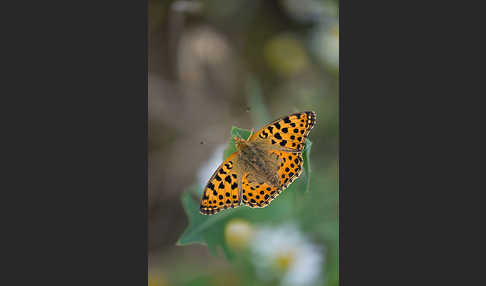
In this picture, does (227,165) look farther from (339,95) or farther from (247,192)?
(339,95)

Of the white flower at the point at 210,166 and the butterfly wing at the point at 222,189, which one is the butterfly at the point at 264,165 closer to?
the butterfly wing at the point at 222,189

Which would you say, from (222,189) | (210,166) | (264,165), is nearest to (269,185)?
(264,165)

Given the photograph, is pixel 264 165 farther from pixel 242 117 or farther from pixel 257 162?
pixel 242 117

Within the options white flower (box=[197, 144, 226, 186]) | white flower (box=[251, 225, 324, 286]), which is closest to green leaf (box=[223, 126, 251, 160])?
white flower (box=[197, 144, 226, 186])

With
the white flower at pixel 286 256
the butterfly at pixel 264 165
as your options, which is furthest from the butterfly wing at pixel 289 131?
the white flower at pixel 286 256

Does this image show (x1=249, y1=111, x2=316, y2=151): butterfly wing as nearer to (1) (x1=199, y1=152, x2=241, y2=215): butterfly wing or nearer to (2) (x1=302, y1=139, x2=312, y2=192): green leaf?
(2) (x1=302, y1=139, x2=312, y2=192): green leaf
